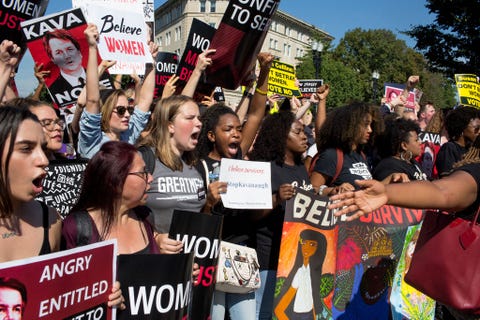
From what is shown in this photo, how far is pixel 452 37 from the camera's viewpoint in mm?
19703

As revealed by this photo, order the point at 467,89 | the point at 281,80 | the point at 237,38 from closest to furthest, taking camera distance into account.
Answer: the point at 237,38, the point at 467,89, the point at 281,80

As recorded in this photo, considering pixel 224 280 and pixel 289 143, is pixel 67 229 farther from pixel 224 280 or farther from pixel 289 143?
pixel 289 143

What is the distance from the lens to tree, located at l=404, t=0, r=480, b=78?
1891 cm

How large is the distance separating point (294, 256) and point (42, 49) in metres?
2.93

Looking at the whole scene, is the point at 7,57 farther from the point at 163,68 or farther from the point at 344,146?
the point at 163,68

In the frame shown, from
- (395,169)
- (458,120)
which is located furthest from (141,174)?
(458,120)

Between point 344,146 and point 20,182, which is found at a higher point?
point 344,146

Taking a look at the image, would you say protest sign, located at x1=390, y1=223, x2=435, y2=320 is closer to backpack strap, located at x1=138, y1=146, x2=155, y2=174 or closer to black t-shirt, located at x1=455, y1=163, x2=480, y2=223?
black t-shirt, located at x1=455, y1=163, x2=480, y2=223

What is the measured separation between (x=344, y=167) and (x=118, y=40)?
2.70 meters

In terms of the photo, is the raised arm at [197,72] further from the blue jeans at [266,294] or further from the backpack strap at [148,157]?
the blue jeans at [266,294]

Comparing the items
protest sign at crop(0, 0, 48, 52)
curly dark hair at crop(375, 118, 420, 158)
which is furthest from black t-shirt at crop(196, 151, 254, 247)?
protest sign at crop(0, 0, 48, 52)

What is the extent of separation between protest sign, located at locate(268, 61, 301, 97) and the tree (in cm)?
1180

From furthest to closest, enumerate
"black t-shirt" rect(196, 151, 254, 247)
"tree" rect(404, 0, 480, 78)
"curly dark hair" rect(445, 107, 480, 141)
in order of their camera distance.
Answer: "tree" rect(404, 0, 480, 78) → "curly dark hair" rect(445, 107, 480, 141) → "black t-shirt" rect(196, 151, 254, 247)

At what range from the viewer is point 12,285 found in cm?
178
